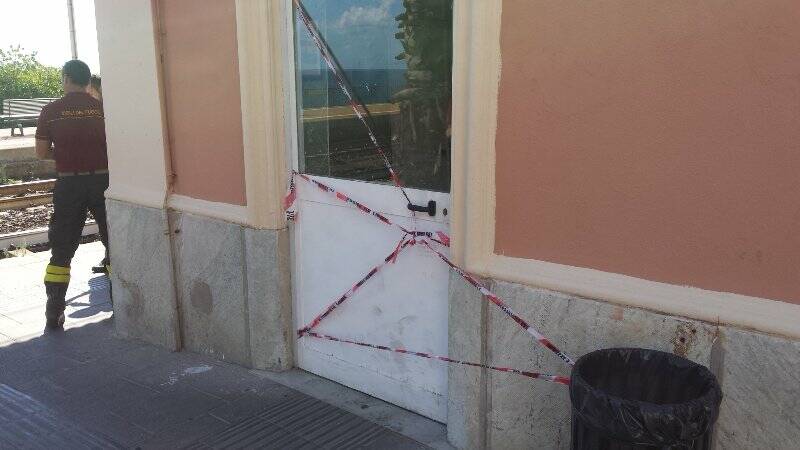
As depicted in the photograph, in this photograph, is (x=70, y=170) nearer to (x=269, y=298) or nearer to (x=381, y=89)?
(x=269, y=298)

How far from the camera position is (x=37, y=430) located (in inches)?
163

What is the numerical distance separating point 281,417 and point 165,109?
235cm

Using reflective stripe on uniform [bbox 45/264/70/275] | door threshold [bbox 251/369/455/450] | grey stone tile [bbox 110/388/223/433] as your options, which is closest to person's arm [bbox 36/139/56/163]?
reflective stripe on uniform [bbox 45/264/70/275]

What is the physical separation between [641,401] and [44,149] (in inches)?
205

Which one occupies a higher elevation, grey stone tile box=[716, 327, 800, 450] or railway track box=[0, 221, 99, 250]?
grey stone tile box=[716, 327, 800, 450]

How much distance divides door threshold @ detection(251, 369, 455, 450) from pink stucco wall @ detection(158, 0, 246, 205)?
1.20m

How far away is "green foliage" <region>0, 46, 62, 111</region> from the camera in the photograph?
38.6 m

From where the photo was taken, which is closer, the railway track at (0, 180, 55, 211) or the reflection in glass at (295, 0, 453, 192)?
the reflection in glass at (295, 0, 453, 192)

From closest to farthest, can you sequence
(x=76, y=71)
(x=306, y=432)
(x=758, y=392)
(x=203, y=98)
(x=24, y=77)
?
(x=758, y=392) < (x=306, y=432) < (x=203, y=98) < (x=76, y=71) < (x=24, y=77)

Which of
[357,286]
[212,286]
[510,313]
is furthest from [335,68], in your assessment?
[510,313]

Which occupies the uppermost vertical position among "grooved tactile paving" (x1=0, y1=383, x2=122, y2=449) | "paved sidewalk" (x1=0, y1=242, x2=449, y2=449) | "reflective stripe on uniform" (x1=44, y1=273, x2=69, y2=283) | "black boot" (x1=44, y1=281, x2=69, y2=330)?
"reflective stripe on uniform" (x1=44, y1=273, x2=69, y2=283)

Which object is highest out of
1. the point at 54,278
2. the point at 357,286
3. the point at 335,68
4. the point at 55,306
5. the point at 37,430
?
the point at 335,68

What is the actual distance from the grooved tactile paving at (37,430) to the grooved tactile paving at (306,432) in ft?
2.22

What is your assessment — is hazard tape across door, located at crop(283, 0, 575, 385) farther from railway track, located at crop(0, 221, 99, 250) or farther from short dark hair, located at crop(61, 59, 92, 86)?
railway track, located at crop(0, 221, 99, 250)
